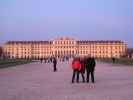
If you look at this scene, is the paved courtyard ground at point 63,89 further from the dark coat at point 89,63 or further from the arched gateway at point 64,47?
the arched gateway at point 64,47

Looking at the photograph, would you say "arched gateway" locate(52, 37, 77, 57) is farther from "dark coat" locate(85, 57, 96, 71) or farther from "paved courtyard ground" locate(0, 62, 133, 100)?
"dark coat" locate(85, 57, 96, 71)

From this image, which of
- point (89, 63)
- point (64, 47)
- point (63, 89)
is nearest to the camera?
point (63, 89)

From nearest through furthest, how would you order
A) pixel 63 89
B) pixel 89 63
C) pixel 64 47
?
pixel 63 89
pixel 89 63
pixel 64 47

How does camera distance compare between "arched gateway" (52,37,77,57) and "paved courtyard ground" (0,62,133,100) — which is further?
"arched gateway" (52,37,77,57)

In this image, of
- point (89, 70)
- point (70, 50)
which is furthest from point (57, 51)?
point (89, 70)

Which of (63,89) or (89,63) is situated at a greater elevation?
(89,63)

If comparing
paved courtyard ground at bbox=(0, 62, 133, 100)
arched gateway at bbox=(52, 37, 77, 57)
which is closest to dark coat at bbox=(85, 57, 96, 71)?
paved courtyard ground at bbox=(0, 62, 133, 100)

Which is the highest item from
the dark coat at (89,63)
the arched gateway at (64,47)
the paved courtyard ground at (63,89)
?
the dark coat at (89,63)

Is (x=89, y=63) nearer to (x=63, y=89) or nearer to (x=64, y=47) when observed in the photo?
(x=63, y=89)

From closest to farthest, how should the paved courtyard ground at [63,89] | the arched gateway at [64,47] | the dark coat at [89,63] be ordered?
the paved courtyard ground at [63,89] < the dark coat at [89,63] < the arched gateway at [64,47]

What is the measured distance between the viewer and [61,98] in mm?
11781

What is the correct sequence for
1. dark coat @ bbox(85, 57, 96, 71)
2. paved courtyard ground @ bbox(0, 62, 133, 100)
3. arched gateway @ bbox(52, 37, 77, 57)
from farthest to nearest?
arched gateway @ bbox(52, 37, 77, 57), dark coat @ bbox(85, 57, 96, 71), paved courtyard ground @ bbox(0, 62, 133, 100)

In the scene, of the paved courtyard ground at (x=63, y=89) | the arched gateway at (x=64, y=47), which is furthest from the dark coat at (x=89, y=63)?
the arched gateway at (x=64, y=47)

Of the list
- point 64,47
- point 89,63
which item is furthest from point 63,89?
point 64,47
